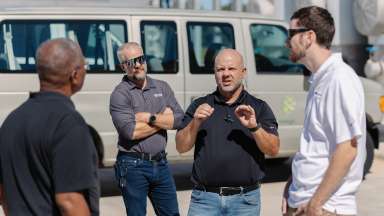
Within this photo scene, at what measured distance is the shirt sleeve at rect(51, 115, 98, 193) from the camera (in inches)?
108

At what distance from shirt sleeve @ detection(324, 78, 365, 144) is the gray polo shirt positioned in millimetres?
2180

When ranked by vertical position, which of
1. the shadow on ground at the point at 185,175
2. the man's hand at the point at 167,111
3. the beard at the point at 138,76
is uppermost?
the beard at the point at 138,76

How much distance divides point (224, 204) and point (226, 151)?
299 mm

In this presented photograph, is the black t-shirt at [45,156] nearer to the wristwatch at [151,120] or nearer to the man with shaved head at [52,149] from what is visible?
the man with shaved head at [52,149]

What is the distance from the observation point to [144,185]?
16.7 ft

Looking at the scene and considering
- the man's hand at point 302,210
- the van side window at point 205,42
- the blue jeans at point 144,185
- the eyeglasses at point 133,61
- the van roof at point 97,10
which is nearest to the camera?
the man's hand at point 302,210

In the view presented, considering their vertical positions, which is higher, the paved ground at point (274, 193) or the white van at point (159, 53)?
the white van at point (159, 53)

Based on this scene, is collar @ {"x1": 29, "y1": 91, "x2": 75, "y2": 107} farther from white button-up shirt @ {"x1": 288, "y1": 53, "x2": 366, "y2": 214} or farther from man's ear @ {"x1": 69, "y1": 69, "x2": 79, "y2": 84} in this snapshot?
white button-up shirt @ {"x1": 288, "y1": 53, "x2": 366, "y2": 214}

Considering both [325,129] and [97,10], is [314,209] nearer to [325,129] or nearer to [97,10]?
[325,129]

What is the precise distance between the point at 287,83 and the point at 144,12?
1.87 m

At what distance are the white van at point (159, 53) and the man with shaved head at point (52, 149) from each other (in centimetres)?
498

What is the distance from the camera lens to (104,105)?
7.96 meters

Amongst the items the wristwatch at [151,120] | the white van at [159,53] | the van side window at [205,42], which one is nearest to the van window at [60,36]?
the white van at [159,53]

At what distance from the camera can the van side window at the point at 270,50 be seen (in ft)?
28.5
